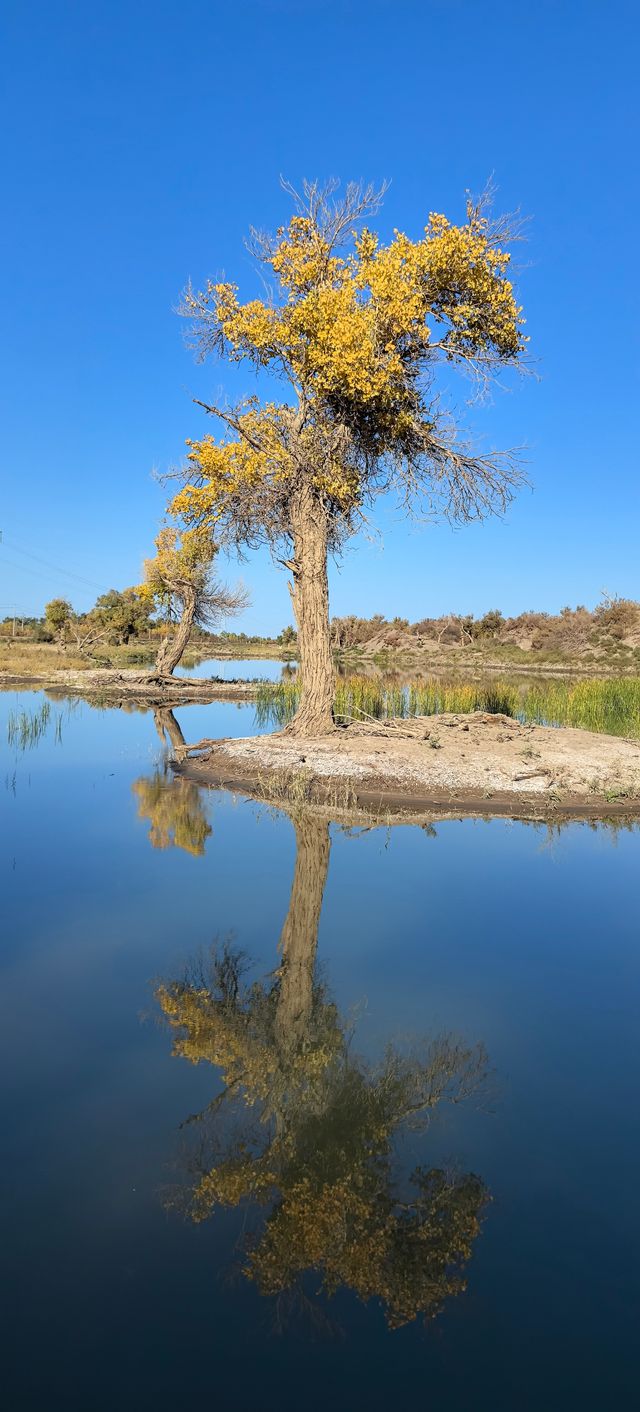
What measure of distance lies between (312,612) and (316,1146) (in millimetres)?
12892

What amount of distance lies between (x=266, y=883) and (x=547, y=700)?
17.4 m

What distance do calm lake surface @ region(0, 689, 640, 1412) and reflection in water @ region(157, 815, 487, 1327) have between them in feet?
0.04

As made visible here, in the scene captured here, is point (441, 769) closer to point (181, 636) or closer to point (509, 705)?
point (509, 705)

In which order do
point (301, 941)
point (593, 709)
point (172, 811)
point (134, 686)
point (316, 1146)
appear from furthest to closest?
1. point (134, 686)
2. point (593, 709)
3. point (172, 811)
4. point (301, 941)
5. point (316, 1146)

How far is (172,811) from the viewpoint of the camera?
1170 cm

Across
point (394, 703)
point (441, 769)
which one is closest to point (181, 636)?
point (394, 703)

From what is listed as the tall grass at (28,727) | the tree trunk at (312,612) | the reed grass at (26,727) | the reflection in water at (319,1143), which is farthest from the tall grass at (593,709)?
the reflection in water at (319,1143)

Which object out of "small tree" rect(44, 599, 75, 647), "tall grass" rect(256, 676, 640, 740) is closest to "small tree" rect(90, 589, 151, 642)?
"small tree" rect(44, 599, 75, 647)

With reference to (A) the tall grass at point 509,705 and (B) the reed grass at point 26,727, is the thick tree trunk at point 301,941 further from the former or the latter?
(A) the tall grass at point 509,705

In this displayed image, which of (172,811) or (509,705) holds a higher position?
(509,705)

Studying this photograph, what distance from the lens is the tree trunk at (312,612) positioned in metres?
16.2

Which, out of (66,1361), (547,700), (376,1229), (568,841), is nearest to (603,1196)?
(376,1229)

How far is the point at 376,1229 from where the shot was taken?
3449 millimetres

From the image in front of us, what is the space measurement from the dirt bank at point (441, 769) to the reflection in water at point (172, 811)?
61cm
